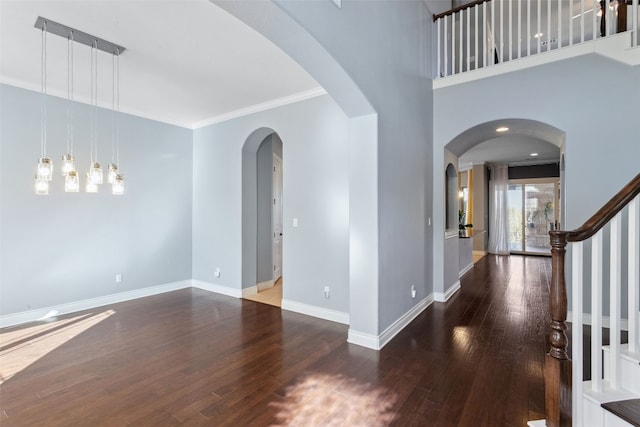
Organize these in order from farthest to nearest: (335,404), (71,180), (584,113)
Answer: (584,113), (71,180), (335,404)

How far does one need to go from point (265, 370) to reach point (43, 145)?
13.3 ft

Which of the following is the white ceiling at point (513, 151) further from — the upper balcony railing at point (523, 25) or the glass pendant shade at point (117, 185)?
the glass pendant shade at point (117, 185)

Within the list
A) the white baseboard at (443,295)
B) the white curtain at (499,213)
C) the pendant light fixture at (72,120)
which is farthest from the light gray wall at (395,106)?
the white curtain at (499,213)

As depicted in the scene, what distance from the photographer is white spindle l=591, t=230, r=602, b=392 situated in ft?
5.64

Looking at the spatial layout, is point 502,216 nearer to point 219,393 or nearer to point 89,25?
point 219,393

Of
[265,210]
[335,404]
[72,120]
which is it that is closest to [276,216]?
[265,210]

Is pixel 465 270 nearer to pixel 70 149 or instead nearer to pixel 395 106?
pixel 395 106

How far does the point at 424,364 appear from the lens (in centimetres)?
269

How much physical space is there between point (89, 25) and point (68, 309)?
360 centimetres

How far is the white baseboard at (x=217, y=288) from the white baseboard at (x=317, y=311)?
1.04 metres

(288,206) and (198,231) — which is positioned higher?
(288,206)

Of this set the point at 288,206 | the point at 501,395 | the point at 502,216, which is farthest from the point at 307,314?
the point at 502,216

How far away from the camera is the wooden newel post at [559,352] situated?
1740 mm

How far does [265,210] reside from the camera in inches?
213
